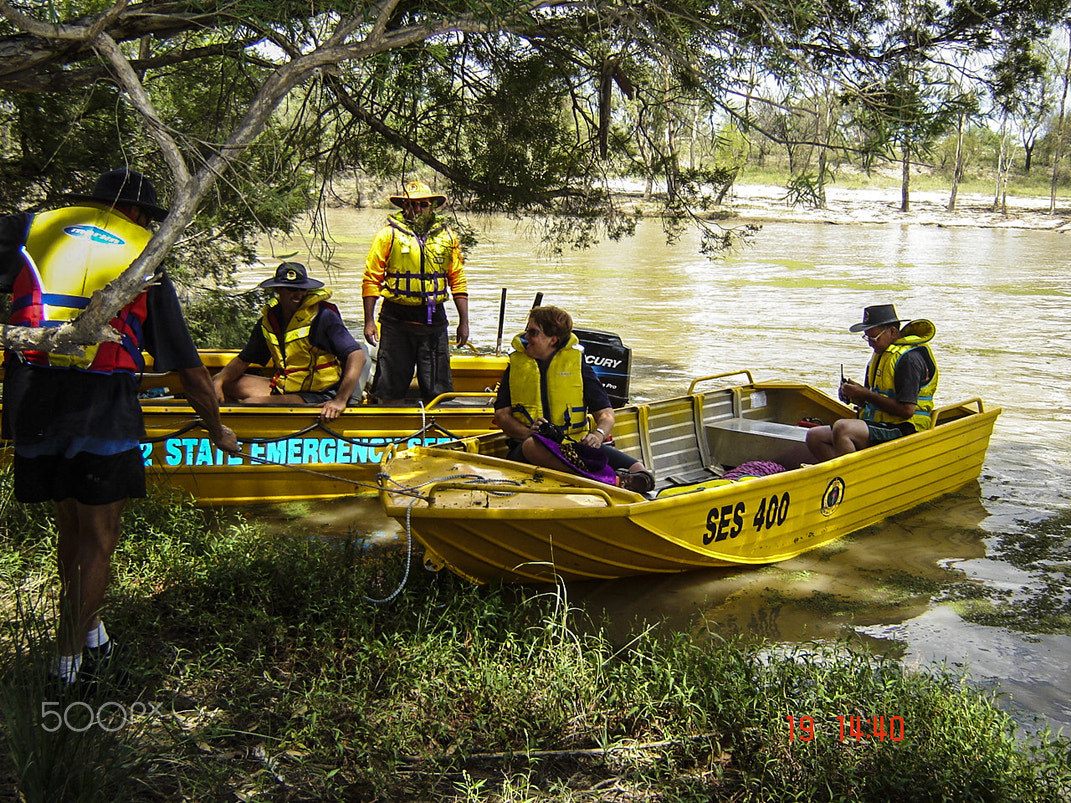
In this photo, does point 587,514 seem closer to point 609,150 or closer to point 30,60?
point 30,60

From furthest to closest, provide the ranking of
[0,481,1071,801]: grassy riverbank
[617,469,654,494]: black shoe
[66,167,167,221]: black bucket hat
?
[617,469,654,494]: black shoe, [66,167,167,221]: black bucket hat, [0,481,1071,801]: grassy riverbank

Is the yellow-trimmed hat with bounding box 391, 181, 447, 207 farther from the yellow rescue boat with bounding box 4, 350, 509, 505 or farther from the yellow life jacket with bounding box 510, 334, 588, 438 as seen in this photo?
the yellow life jacket with bounding box 510, 334, 588, 438

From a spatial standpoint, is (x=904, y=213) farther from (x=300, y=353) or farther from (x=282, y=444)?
(x=282, y=444)

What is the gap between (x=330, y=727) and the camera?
3.54 m

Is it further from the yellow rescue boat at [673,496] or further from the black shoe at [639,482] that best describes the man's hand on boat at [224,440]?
the black shoe at [639,482]

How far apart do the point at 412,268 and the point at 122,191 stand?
12.7 ft

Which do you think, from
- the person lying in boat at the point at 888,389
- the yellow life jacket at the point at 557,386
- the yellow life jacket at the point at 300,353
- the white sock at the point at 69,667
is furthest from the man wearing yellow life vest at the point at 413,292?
the white sock at the point at 69,667

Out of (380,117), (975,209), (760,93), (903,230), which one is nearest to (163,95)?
(380,117)

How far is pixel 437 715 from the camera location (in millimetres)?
3719

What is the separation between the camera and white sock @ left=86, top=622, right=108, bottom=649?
11.6 feet

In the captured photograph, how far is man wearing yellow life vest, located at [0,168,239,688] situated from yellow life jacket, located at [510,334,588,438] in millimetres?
2397

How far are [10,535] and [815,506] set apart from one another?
15.6ft

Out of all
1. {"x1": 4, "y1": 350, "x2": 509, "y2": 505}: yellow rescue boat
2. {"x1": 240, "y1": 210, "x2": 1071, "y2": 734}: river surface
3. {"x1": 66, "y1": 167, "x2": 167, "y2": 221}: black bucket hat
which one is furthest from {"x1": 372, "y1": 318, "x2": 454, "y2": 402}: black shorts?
{"x1": 66, "y1": 167, "x2": 167, "y2": 221}: black bucket hat
